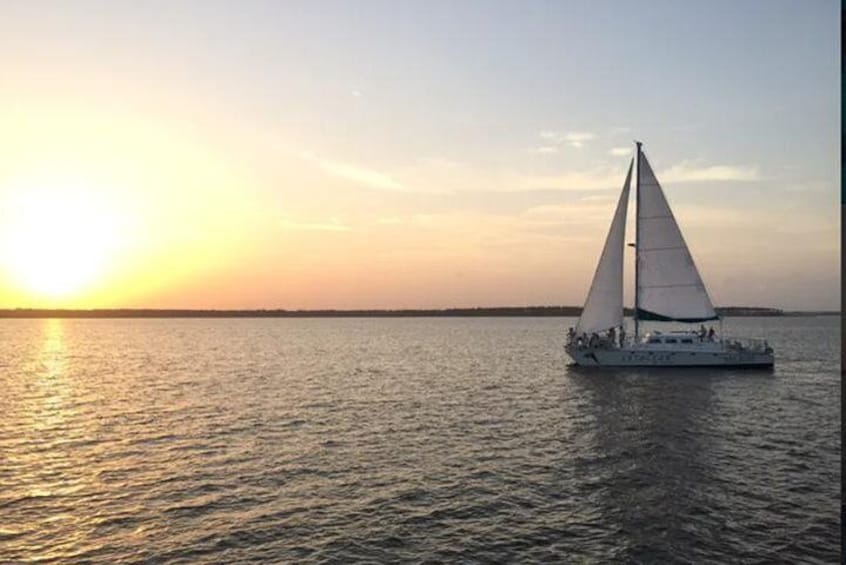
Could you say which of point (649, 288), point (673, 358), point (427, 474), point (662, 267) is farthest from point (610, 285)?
point (427, 474)

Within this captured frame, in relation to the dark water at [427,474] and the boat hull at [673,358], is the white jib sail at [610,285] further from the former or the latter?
the dark water at [427,474]

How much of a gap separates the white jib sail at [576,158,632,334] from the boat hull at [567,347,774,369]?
8.52 feet

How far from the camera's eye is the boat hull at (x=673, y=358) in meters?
57.1

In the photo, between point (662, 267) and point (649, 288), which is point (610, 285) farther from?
point (662, 267)

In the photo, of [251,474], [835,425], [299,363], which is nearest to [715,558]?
[251,474]

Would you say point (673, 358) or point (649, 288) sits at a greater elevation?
point (649, 288)

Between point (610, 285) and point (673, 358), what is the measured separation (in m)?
8.32

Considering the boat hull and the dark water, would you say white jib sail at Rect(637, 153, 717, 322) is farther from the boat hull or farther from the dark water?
the dark water

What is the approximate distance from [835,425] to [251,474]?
101 feet

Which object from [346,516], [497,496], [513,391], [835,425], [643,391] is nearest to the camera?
[346,516]

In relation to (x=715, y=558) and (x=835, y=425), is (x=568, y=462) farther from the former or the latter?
(x=835, y=425)

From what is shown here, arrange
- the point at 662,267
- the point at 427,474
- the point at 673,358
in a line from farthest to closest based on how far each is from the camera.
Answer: the point at 662,267 < the point at 673,358 < the point at 427,474

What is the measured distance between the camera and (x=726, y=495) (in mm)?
22500

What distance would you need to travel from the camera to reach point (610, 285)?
59500 mm
